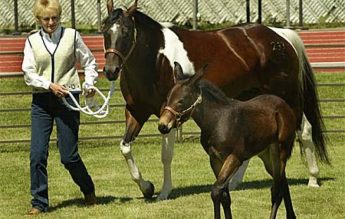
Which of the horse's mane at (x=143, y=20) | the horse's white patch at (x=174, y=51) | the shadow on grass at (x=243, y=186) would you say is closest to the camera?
the horse's mane at (x=143, y=20)

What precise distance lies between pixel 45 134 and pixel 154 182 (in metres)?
2.22

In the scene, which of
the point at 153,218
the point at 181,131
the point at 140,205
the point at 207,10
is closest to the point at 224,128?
the point at 153,218

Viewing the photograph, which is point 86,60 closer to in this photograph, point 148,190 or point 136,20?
point 136,20

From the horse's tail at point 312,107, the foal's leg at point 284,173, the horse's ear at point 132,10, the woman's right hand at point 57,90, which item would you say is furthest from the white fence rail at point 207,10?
the foal's leg at point 284,173

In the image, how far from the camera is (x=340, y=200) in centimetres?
964

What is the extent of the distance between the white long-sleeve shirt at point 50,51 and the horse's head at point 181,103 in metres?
1.80

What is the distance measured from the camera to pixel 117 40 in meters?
9.34

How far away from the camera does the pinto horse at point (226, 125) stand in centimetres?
739

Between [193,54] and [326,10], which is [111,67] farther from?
[326,10]

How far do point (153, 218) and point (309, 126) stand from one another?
284 centimetres

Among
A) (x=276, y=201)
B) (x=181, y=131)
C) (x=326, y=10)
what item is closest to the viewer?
(x=276, y=201)

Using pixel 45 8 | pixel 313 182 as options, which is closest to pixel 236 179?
pixel 313 182

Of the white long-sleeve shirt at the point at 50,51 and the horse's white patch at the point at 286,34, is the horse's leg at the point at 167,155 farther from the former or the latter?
the horse's white patch at the point at 286,34

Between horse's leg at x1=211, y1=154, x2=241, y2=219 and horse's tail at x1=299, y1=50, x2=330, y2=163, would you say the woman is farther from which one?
horse's tail at x1=299, y1=50, x2=330, y2=163
